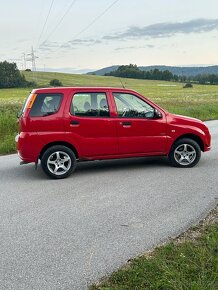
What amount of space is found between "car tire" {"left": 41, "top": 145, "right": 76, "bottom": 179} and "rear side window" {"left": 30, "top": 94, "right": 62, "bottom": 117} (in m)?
0.70

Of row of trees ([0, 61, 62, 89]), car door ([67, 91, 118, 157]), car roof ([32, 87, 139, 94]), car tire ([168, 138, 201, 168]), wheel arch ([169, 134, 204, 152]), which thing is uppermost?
row of trees ([0, 61, 62, 89])

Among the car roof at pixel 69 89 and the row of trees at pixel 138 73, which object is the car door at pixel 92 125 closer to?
the car roof at pixel 69 89

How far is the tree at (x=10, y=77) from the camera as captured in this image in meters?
85.2

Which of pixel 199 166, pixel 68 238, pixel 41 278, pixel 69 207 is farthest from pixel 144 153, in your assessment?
pixel 41 278

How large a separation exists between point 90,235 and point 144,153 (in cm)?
361

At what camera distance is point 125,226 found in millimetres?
4590

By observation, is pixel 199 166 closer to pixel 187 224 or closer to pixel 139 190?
pixel 139 190

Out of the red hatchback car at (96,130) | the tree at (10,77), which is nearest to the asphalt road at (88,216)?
the red hatchback car at (96,130)

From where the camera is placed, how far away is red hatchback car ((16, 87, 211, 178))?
7.07m

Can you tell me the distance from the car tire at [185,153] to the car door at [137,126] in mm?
334

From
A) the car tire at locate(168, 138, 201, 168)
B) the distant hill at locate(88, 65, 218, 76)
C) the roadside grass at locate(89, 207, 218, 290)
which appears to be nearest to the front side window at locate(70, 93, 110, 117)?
the car tire at locate(168, 138, 201, 168)

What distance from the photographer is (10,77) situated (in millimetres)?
86000

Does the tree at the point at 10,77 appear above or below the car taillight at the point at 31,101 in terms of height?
above

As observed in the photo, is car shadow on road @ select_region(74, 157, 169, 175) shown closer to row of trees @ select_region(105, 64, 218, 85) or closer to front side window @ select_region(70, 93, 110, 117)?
front side window @ select_region(70, 93, 110, 117)
